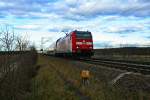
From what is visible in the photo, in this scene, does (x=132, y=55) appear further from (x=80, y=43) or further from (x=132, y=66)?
(x=132, y=66)

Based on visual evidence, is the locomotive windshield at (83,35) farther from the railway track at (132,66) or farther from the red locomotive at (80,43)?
the railway track at (132,66)

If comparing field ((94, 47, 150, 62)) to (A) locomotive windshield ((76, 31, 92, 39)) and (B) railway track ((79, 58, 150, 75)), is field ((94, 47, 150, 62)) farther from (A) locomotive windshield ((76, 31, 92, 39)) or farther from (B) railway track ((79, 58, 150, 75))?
(B) railway track ((79, 58, 150, 75))

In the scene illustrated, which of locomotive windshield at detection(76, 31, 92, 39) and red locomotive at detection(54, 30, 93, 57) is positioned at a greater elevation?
locomotive windshield at detection(76, 31, 92, 39)

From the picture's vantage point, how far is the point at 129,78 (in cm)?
1552

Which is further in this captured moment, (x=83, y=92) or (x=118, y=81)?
(x=118, y=81)

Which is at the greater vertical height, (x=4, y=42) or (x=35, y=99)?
(x=4, y=42)

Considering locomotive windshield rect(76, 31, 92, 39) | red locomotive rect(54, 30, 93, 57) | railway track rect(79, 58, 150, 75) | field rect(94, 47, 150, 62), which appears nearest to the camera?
railway track rect(79, 58, 150, 75)

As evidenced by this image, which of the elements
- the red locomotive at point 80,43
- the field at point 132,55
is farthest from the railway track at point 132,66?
the red locomotive at point 80,43

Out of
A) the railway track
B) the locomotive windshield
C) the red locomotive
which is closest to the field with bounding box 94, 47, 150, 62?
the red locomotive

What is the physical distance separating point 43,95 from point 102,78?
17.0ft

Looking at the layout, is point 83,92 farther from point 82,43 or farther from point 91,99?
point 82,43

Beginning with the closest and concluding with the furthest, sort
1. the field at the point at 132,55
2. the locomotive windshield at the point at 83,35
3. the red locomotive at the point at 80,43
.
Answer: the field at the point at 132,55
the red locomotive at the point at 80,43
the locomotive windshield at the point at 83,35

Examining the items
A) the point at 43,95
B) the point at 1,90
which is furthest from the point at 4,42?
the point at 1,90

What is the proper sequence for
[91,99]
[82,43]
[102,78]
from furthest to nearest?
[82,43], [102,78], [91,99]
